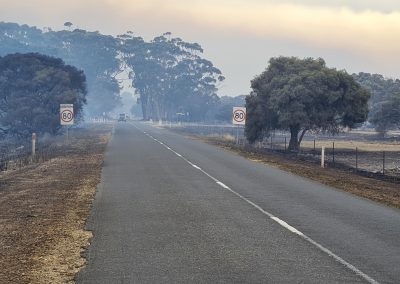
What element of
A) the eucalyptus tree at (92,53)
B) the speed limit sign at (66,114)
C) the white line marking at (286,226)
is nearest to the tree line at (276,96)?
the speed limit sign at (66,114)

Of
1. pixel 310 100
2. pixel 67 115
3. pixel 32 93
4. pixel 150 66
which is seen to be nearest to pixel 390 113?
pixel 310 100

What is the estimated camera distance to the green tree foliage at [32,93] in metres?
55.4

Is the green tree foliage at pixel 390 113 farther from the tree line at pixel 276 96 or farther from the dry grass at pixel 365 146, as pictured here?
the dry grass at pixel 365 146

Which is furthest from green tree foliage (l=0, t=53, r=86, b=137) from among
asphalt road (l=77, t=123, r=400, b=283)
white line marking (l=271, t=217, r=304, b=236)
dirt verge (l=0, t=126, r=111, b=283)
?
white line marking (l=271, t=217, r=304, b=236)

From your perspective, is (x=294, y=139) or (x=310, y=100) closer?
(x=310, y=100)

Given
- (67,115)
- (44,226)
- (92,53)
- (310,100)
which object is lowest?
(44,226)

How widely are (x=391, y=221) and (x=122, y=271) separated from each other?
6.76 meters

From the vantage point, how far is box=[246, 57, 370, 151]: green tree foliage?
1599 inches

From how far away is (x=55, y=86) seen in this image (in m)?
57.0

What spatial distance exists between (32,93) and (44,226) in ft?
159

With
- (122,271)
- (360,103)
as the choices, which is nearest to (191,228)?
(122,271)

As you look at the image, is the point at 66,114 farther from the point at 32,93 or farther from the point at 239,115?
the point at 32,93

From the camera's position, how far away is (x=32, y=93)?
187 feet

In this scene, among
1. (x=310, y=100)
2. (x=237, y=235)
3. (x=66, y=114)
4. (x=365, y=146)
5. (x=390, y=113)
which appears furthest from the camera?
(x=390, y=113)
